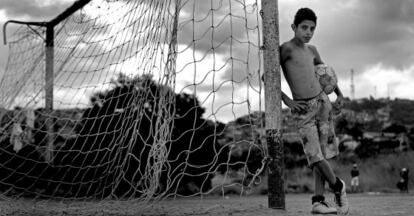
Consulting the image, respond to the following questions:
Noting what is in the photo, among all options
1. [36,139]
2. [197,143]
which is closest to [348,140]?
[197,143]

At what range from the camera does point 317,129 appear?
500 cm

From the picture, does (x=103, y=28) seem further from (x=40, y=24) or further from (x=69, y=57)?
(x=40, y=24)

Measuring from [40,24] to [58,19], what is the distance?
332 millimetres

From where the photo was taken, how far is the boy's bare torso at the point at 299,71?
5.05 m

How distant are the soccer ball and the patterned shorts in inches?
5.8

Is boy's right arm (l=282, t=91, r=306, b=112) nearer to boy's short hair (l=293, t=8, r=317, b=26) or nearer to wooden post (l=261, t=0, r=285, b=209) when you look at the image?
wooden post (l=261, t=0, r=285, b=209)

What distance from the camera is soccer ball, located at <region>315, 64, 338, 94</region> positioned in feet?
17.1

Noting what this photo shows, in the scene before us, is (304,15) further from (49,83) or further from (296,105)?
(49,83)

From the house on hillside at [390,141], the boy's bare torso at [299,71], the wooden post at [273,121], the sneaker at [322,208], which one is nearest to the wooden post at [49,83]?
the wooden post at [273,121]

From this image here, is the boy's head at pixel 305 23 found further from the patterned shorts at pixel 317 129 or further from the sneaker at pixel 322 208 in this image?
the sneaker at pixel 322 208

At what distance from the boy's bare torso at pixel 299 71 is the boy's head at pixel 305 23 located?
0.12 metres

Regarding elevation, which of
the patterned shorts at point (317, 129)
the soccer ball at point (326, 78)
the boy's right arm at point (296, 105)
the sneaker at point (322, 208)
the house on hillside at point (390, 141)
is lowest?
the sneaker at point (322, 208)

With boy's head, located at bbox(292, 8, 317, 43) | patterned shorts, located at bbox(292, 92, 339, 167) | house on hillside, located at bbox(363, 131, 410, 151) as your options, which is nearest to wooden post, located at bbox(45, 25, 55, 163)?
boy's head, located at bbox(292, 8, 317, 43)

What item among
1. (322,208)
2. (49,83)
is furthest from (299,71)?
(49,83)
